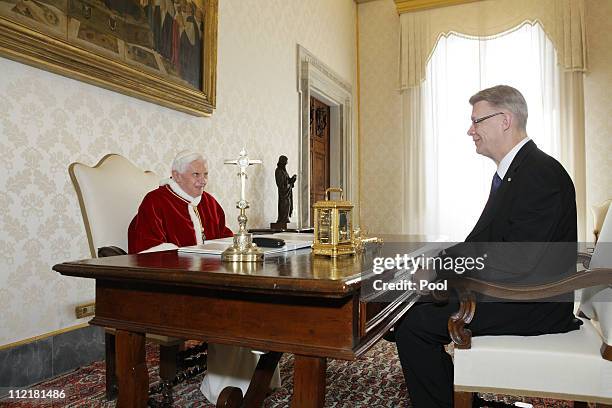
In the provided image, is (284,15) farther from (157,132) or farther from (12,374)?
(12,374)

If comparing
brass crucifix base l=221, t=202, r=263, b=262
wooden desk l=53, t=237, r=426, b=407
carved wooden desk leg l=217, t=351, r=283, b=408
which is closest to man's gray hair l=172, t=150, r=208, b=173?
carved wooden desk leg l=217, t=351, r=283, b=408

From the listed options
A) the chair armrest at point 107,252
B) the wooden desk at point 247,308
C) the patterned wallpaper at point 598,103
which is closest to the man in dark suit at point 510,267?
the wooden desk at point 247,308

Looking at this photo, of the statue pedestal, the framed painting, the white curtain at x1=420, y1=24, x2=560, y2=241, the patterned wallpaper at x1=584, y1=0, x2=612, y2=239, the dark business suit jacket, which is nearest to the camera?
the dark business suit jacket

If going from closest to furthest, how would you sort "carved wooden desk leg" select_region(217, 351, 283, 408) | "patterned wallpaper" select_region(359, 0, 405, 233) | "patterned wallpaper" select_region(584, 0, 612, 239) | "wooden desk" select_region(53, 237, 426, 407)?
"wooden desk" select_region(53, 237, 426, 407) → "carved wooden desk leg" select_region(217, 351, 283, 408) → "patterned wallpaper" select_region(584, 0, 612, 239) → "patterned wallpaper" select_region(359, 0, 405, 233)

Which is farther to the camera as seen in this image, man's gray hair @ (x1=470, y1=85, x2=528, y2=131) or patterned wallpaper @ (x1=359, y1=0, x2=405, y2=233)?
patterned wallpaper @ (x1=359, y1=0, x2=405, y2=233)

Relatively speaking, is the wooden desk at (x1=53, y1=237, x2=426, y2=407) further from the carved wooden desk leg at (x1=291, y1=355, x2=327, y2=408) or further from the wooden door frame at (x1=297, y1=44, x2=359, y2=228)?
the wooden door frame at (x1=297, y1=44, x2=359, y2=228)

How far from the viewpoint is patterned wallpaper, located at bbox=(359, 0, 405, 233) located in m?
8.12

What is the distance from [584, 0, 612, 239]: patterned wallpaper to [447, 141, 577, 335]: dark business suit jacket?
5.58 m

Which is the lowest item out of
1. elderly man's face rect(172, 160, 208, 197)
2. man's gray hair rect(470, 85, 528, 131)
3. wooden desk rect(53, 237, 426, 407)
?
wooden desk rect(53, 237, 426, 407)

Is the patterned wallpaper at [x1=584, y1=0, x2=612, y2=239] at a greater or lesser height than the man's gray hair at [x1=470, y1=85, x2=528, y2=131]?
greater

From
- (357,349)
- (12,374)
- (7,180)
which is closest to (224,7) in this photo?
(7,180)

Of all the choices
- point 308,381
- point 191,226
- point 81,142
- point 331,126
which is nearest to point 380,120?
point 331,126

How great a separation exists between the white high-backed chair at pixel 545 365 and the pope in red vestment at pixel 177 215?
188 centimetres

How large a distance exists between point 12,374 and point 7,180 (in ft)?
3.67
